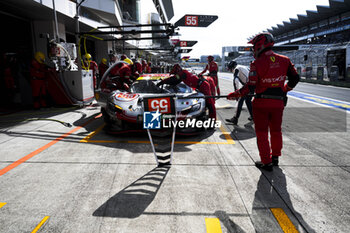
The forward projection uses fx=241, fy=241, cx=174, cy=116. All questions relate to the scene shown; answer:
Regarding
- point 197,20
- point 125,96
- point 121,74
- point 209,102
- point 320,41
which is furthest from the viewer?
point 320,41

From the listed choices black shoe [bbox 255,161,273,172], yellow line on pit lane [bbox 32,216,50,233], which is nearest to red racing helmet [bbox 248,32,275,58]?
black shoe [bbox 255,161,273,172]

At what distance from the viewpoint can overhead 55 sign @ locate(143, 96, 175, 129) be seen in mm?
3732

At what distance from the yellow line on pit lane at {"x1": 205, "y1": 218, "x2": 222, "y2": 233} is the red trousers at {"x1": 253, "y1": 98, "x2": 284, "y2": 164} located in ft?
5.10

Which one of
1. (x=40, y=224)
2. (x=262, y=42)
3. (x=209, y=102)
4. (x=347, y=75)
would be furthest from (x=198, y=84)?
(x=347, y=75)

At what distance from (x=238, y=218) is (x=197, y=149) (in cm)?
213

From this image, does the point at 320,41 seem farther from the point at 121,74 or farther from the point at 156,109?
the point at 156,109

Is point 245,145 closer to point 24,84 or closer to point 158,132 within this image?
point 158,132

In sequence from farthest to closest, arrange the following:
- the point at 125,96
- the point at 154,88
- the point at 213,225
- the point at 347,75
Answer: the point at 347,75 < the point at 154,88 < the point at 125,96 < the point at 213,225

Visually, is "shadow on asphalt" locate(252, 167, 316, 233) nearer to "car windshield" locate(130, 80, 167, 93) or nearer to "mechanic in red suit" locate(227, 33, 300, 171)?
"mechanic in red suit" locate(227, 33, 300, 171)

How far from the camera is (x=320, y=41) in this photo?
42.2 m

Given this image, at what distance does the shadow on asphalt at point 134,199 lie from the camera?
243 cm

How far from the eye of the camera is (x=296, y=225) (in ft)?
7.33

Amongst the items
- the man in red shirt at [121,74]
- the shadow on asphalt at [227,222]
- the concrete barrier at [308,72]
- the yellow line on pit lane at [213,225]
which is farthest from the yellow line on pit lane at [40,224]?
the concrete barrier at [308,72]

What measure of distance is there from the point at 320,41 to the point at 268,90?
47383 mm
